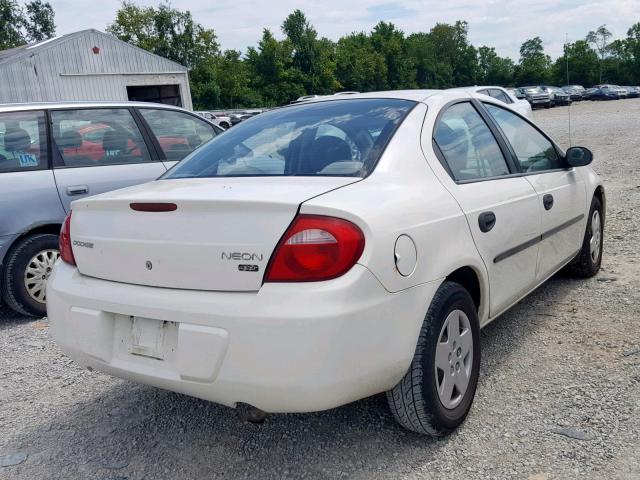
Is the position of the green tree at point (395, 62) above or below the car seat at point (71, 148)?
above

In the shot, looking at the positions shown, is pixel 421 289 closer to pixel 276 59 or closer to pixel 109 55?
pixel 109 55

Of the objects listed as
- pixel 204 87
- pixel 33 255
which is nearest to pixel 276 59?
pixel 204 87

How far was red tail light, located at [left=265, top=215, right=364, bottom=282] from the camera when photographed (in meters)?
2.22

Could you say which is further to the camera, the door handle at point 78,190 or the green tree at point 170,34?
the green tree at point 170,34

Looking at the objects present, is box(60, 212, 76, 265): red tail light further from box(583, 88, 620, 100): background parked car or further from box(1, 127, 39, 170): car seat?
box(583, 88, 620, 100): background parked car

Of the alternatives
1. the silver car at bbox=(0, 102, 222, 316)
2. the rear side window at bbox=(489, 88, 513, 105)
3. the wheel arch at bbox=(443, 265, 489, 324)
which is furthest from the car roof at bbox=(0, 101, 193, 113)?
the rear side window at bbox=(489, 88, 513, 105)

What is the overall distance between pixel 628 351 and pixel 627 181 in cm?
677

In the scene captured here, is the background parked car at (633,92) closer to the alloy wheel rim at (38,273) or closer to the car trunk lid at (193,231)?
the alloy wheel rim at (38,273)

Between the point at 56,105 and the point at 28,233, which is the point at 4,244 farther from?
the point at 56,105

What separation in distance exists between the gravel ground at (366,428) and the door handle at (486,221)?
34.0 inches

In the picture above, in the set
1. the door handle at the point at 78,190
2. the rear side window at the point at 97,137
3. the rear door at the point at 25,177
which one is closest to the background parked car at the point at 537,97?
the rear side window at the point at 97,137

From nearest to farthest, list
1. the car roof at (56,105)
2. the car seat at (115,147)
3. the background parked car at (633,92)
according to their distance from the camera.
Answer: the car roof at (56,105) → the car seat at (115,147) → the background parked car at (633,92)

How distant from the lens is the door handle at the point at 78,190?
4953 millimetres

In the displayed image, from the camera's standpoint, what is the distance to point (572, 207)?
4.13 metres
